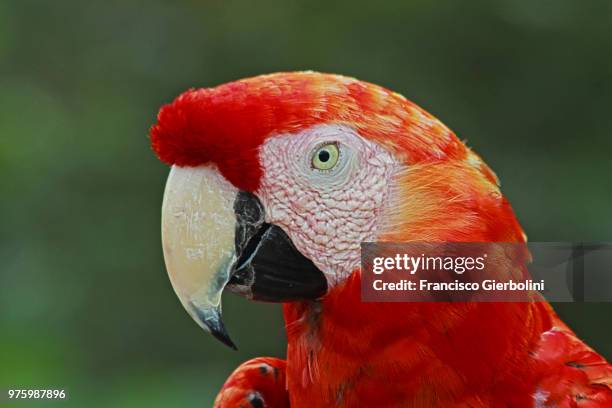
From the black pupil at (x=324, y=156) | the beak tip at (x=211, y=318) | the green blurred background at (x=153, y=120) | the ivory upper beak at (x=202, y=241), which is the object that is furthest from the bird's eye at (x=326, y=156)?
the green blurred background at (x=153, y=120)

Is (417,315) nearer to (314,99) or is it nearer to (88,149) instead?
(314,99)

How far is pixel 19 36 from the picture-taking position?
2.33 m

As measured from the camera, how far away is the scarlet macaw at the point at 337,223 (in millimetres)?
975

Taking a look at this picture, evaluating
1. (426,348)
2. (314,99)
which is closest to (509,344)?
(426,348)

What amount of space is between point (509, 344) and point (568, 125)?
116cm

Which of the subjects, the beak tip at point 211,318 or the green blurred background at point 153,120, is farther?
the green blurred background at point 153,120

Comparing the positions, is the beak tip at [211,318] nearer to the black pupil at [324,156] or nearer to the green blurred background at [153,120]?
the black pupil at [324,156]

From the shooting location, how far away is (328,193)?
3.25ft

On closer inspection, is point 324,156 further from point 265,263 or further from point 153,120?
point 153,120

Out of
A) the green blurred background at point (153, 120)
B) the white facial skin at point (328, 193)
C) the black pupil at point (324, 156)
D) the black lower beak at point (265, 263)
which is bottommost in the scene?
the black lower beak at point (265, 263)

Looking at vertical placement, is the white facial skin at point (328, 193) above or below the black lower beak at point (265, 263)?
above

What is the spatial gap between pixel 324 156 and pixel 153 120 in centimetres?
134

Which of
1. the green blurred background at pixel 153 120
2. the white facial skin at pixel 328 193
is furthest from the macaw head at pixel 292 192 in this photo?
the green blurred background at pixel 153 120

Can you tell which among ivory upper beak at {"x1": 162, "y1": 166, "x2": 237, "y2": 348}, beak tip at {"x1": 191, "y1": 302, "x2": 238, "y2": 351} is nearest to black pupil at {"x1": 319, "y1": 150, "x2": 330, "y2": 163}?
ivory upper beak at {"x1": 162, "y1": 166, "x2": 237, "y2": 348}
